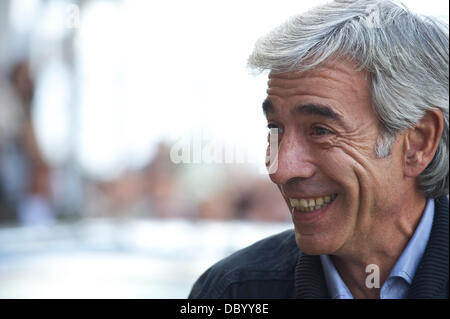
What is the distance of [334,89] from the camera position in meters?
1.26

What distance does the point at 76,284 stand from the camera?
12.1 ft

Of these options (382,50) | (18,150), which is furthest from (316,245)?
(18,150)

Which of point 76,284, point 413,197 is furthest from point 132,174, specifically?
point 413,197

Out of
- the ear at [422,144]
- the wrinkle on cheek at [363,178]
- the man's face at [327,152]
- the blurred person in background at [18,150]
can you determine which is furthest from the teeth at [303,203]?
the blurred person in background at [18,150]

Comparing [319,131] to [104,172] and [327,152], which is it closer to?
[327,152]

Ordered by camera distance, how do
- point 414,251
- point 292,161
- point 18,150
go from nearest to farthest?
point 292,161
point 414,251
point 18,150

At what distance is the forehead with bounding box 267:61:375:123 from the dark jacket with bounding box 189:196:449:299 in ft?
1.05

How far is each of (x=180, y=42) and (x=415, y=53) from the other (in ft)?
11.7

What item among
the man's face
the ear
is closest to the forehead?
the man's face

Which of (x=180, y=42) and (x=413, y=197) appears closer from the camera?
(x=413, y=197)

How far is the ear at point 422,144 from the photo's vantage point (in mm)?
1350

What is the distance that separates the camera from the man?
1269mm

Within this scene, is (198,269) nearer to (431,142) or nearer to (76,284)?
(76,284)

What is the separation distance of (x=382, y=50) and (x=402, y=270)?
472 millimetres
